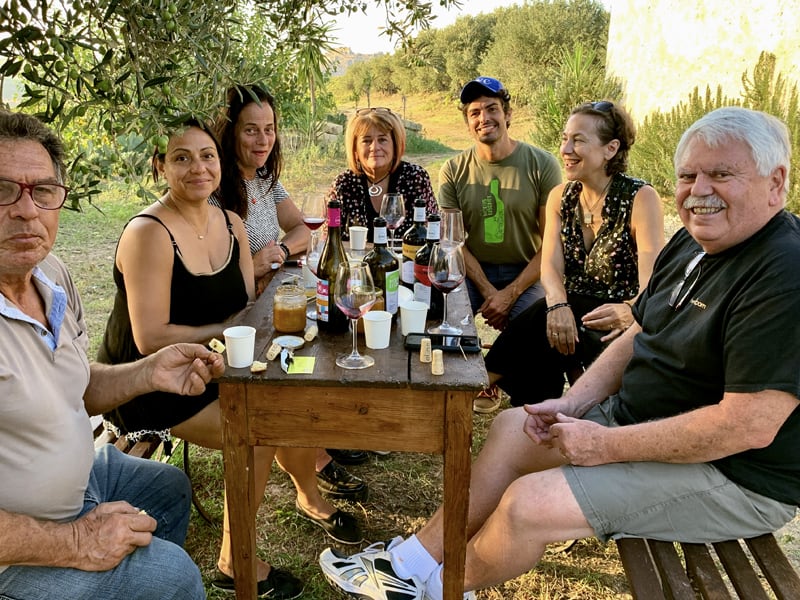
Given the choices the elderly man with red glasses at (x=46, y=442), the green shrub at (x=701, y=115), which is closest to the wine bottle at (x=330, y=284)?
the elderly man with red glasses at (x=46, y=442)

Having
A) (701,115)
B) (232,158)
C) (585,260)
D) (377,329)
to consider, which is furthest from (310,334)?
(701,115)

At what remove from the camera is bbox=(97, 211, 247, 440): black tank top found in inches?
94.7

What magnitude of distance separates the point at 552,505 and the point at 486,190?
2464mm

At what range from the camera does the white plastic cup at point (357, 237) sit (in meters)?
2.97

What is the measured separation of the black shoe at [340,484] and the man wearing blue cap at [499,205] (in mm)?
1336

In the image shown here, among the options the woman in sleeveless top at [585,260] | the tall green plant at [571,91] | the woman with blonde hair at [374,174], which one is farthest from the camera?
the tall green plant at [571,91]

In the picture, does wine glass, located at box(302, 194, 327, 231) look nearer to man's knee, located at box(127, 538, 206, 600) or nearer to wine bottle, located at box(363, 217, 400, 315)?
wine bottle, located at box(363, 217, 400, 315)

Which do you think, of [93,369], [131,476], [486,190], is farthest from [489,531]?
[486,190]

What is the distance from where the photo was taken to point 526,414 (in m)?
2.39

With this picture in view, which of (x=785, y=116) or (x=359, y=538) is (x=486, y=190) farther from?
(x=785, y=116)

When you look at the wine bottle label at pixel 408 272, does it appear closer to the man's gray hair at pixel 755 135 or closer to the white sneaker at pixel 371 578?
the white sneaker at pixel 371 578

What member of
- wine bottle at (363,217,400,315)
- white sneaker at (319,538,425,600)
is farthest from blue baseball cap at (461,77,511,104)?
white sneaker at (319,538,425,600)

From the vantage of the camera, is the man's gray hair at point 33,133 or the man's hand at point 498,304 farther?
the man's hand at point 498,304

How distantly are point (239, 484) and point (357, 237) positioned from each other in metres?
1.32
